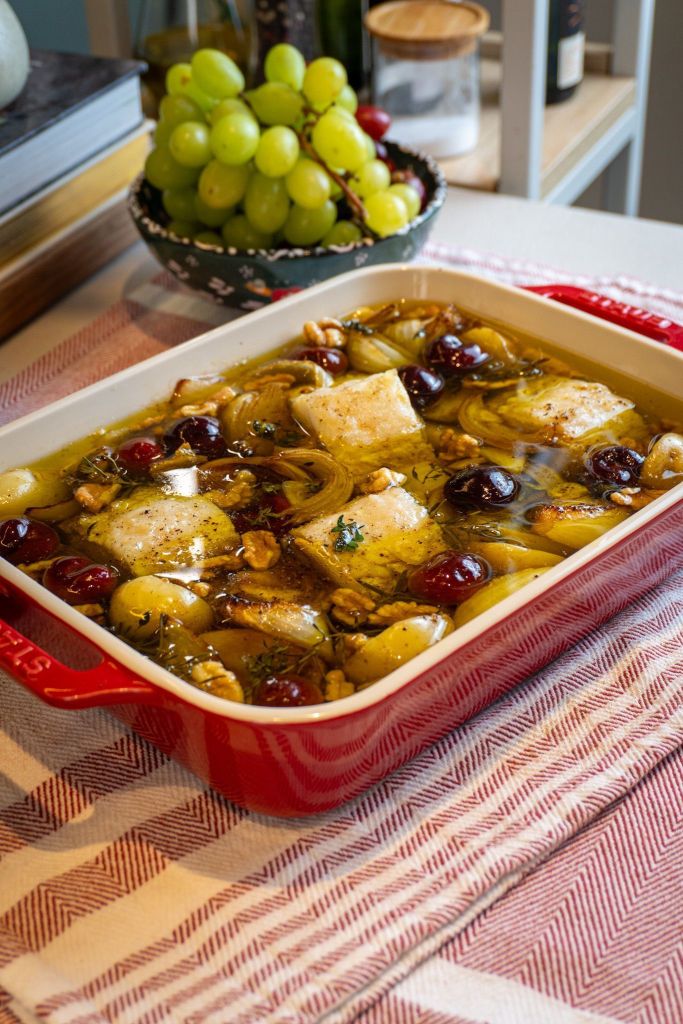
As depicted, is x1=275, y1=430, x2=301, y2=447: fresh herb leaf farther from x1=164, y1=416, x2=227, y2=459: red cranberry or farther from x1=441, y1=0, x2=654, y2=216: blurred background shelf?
x1=441, y1=0, x2=654, y2=216: blurred background shelf

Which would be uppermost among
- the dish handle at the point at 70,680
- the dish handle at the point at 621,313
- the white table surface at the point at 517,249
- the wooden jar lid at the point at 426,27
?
the wooden jar lid at the point at 426,27

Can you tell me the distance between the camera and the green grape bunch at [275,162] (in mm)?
1437

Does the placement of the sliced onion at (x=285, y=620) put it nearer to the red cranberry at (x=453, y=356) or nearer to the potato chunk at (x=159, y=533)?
the potato chunk at (x=159, y=533)

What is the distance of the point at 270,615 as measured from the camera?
3.02 ft

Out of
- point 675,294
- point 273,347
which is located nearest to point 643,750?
point 273,347

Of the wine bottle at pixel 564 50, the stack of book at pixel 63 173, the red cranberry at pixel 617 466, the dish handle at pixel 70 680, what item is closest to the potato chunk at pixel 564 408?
the red cranberry at pixel 617 466

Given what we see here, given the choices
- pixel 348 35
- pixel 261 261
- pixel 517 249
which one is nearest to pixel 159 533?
pixel 261 261

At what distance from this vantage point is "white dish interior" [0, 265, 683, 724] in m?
0.89

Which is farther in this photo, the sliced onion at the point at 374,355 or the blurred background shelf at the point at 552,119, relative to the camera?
the blurred background shelf at the point at 552,119

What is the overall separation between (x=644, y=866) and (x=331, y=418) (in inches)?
21.2

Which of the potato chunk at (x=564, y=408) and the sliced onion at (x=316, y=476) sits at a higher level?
the potato chunk at (x=564, y=408)

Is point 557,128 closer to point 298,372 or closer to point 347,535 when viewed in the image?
point 298,372

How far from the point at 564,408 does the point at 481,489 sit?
0.19 metres

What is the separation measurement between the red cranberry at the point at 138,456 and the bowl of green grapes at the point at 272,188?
1.12ft
